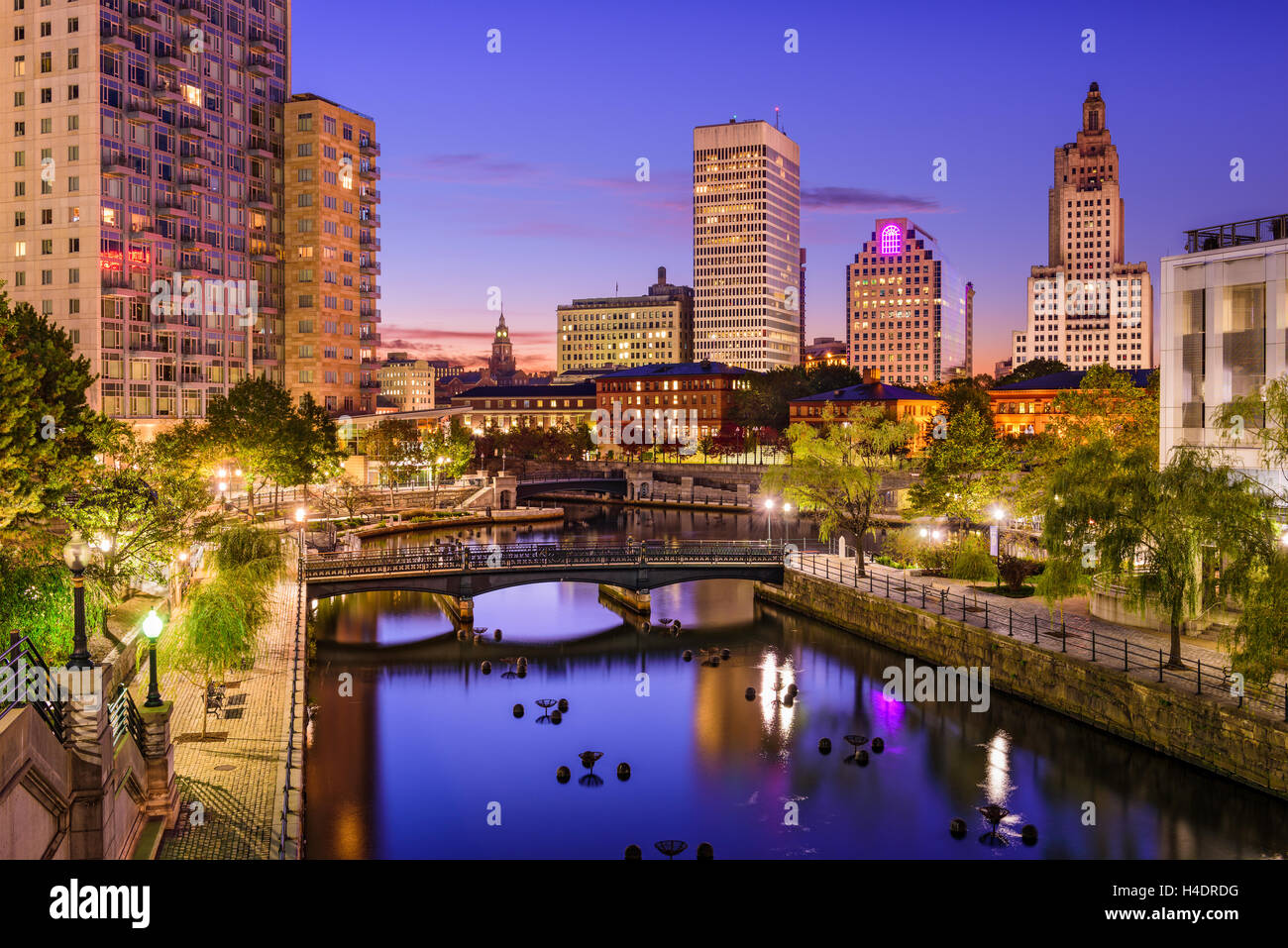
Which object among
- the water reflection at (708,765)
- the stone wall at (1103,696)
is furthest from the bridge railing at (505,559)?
the stone wall at (1103,696)

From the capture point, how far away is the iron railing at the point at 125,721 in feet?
58.7

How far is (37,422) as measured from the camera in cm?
3791

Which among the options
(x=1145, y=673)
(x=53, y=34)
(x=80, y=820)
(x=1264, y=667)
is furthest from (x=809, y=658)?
(x=53, y=34)

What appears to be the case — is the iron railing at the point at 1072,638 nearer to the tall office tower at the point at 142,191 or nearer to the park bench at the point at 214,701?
the park bench at the point at 214,701

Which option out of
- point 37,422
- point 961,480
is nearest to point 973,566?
point 961,480

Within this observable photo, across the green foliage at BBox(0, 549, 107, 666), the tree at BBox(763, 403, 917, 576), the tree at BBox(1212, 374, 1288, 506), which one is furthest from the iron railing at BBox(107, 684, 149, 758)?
the tree at BBox(763, 403, 917, 576)

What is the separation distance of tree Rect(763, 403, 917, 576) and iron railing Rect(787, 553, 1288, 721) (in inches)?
147

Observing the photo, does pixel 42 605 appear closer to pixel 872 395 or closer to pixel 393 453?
pixel 393 453

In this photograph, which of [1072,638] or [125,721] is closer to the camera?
[125,721]

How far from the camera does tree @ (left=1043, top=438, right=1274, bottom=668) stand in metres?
29.5

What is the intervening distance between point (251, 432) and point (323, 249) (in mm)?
37705

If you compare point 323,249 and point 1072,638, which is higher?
point 323,249

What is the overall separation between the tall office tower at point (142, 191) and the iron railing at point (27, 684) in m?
78.2

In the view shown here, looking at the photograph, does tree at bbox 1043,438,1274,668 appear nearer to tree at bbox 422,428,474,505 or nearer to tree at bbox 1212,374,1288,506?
tree at bbox 1212,374,1288,506
